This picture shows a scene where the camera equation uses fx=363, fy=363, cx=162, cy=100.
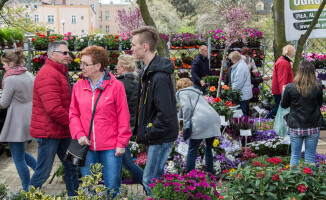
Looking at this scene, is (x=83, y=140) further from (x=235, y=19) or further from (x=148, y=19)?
(x=148, y=19)

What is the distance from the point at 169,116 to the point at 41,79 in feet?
4.02

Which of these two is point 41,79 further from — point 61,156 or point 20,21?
point 20,21

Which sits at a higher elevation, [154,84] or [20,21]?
[20,21]

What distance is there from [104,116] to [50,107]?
600mm

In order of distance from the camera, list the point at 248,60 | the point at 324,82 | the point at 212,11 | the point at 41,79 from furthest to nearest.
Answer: the point at 212,11
the point at 324,82
the point at 248,60
the point at 41,79

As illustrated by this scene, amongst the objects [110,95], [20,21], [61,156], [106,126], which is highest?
[20,21]

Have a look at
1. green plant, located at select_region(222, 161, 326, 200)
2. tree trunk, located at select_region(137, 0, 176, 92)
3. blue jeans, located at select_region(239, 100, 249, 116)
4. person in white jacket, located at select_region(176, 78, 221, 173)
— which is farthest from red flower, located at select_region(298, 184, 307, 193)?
tree trunk, located at select_region(137, 0, 176, 92)

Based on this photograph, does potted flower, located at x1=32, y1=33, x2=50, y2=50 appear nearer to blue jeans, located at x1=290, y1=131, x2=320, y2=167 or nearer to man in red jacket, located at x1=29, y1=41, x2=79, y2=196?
man in red jacket, located at x1=29, y1=41, x2=79, y2=196

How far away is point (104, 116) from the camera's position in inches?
110

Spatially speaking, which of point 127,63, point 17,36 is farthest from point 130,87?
point 17,36

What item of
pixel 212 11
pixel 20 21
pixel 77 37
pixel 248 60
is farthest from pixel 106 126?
pixel 212 11

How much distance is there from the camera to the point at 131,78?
371 cm

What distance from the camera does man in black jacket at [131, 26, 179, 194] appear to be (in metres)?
2.70

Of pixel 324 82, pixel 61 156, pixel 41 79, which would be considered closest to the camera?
pixel 41 79
